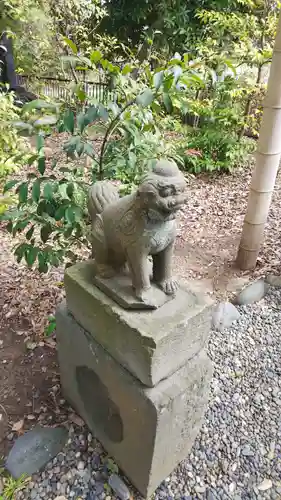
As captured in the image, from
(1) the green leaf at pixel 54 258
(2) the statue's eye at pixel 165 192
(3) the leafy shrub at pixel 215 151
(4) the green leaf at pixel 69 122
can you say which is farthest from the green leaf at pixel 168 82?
(3) the leafy shrub at pixel 215 151

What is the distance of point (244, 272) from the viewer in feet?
11.6

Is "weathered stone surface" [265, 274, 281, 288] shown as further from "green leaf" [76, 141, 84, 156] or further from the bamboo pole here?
"green leaf" [76, 141, 84, 156]

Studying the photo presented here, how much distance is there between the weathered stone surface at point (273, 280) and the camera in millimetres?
3320

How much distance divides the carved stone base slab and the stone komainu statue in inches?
1.0

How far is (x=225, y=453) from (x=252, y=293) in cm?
146

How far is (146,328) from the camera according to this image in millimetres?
1472

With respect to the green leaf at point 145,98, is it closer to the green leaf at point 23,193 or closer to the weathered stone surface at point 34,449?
the green leaf at point 23,193

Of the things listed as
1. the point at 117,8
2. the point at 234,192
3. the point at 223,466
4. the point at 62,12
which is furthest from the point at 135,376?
the point at 117,8

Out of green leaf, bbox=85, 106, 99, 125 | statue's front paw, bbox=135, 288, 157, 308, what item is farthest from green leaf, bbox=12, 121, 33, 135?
statue's front paw, bbox=135, 288, 157, 308

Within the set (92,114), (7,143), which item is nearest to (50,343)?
(92,114)

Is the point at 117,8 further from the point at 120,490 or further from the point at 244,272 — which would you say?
the point at 120,490

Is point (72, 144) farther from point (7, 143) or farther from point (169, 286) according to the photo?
point (7, 143)

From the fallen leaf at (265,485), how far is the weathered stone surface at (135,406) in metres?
0.41

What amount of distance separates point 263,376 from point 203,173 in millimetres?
3685
